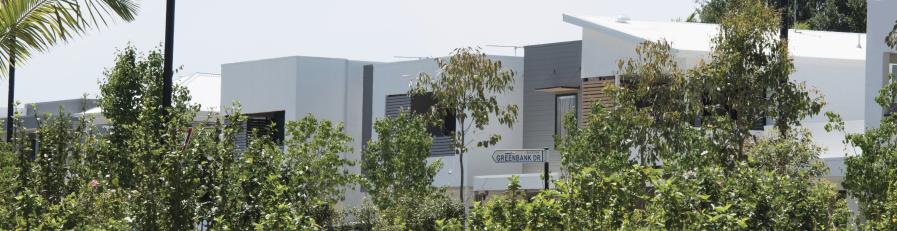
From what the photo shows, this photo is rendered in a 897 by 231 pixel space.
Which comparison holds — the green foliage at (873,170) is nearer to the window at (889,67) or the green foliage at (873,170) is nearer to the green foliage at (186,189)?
the green foliage at (186,189)

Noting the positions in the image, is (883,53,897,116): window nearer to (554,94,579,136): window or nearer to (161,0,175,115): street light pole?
(161,0,175,115): street light pole

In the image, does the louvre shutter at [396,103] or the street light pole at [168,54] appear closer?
the street light pole at [168,54]

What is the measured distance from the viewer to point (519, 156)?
71.8 feet

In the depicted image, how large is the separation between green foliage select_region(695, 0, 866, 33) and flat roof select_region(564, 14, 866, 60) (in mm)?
15251

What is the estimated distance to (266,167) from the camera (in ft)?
45.9

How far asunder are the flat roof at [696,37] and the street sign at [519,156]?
1337 centimetres

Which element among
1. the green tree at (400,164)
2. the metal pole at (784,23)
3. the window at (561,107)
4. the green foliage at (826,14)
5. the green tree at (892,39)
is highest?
the green foliage at (826,14)

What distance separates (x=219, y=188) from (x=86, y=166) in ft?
19.0

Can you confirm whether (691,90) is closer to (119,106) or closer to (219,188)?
(219,188)

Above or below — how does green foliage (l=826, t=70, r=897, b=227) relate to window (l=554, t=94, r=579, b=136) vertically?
below

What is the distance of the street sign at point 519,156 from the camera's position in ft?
70.6

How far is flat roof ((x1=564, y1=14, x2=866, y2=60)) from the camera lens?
118ft

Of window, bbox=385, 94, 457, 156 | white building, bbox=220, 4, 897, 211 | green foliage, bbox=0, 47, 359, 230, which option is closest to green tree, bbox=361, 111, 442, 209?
white building, bbox=220, 4, 897, 211

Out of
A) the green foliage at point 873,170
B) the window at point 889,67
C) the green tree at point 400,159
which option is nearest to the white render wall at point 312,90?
the green tree at point 400,159
